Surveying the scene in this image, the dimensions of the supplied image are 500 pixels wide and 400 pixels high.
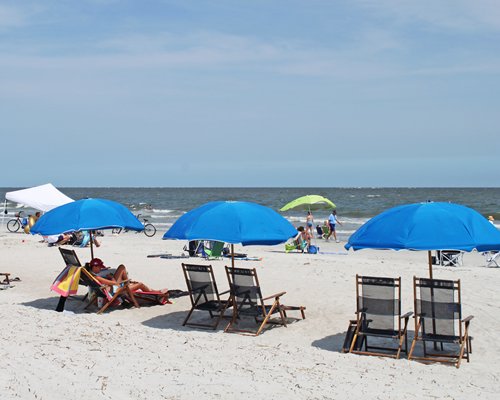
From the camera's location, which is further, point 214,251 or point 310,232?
point 310,232

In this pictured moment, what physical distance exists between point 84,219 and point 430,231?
470cm

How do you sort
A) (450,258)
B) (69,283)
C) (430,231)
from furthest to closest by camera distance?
1. (450,258)
2. (69,283)
3. (430,231)

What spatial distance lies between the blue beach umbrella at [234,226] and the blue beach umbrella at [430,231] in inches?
49.6

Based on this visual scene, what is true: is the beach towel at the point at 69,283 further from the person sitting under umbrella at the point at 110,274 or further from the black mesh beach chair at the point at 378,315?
the black mesh beach chair at the point at 378,315

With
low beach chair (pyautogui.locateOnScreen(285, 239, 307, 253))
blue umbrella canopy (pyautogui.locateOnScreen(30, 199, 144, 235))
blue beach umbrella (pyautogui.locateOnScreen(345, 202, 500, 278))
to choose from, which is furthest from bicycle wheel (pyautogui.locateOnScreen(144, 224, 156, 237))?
blue beach umbrella (pyautogui.locateOnScreen(345, 202, 500, 278))

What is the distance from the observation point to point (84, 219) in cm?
934

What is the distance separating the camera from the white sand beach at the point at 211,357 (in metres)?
5.73

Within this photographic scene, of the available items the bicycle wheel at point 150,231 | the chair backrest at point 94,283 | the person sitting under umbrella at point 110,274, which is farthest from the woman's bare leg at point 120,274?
the bicycle wheel at point 150,231

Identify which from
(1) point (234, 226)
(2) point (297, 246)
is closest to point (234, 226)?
(1) point (234, 226)

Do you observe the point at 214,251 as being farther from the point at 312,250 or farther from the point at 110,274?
the point at 110,274

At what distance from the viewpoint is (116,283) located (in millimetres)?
9883

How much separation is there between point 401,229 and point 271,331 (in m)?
2.38

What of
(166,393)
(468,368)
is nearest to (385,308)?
(468,368)

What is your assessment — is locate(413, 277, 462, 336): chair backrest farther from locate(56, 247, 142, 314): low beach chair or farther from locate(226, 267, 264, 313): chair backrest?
locate(56, 247, 142, 314): low beach chair
